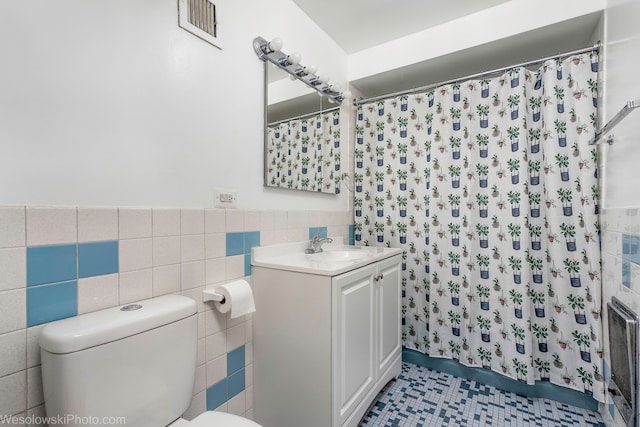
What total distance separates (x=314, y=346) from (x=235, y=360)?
1.35 feet

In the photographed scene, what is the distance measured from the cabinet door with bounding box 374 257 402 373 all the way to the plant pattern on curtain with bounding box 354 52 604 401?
0.33m

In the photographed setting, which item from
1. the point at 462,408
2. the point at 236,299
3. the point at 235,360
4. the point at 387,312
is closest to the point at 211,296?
the point at 236,299

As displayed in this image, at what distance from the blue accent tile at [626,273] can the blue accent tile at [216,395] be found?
1.80 meters

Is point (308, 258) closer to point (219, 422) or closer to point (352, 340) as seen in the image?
point (352, 340)

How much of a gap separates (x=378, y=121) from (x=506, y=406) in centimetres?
208

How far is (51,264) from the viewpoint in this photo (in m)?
0.85

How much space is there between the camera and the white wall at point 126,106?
81 centimetres

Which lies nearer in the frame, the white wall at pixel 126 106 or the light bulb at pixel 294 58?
the white wall at pixel 126 106

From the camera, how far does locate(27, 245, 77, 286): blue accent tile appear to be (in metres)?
0.81

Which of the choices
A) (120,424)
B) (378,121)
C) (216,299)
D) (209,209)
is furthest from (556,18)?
(120,424)

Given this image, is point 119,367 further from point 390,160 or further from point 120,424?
point 390,160

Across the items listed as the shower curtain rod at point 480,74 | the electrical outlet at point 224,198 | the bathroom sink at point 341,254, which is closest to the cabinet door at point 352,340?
the bathroom sink at point 341,254

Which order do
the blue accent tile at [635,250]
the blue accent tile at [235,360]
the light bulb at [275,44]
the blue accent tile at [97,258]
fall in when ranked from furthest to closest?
the light bulb at [275,44] → the blue accent tile at [235,360] → the blue accent tile at [635,250] → the blue accent tile at [97,258]

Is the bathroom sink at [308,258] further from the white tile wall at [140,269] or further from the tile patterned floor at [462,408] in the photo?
the tile patterned floor at [462,408]
